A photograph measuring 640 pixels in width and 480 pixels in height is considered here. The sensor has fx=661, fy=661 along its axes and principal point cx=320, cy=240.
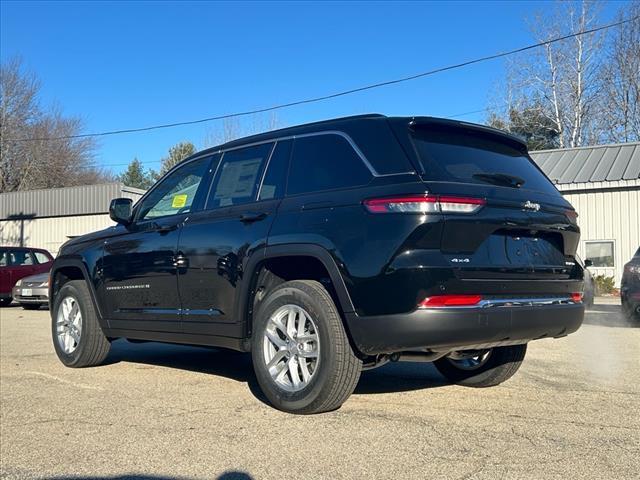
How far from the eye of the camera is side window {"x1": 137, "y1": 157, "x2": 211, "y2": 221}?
223 inches

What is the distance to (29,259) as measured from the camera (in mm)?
18062

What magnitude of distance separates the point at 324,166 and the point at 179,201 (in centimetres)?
174

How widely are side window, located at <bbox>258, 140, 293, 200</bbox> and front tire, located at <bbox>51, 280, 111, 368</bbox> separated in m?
2.61

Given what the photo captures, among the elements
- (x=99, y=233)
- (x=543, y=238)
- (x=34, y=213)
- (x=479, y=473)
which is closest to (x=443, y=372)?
(x=543, y=238)

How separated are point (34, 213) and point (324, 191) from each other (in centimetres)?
2981

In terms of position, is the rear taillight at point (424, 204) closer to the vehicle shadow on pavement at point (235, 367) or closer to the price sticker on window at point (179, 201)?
the vehicle shadow on pavement at point (235, 367)

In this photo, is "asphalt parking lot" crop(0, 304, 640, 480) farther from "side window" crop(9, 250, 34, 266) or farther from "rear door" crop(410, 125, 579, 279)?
"side window" crop(9, 250, 34, 266)

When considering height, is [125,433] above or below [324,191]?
below

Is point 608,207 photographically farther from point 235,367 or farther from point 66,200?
point 66,200

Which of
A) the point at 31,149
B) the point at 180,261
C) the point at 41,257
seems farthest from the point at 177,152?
the point at 180,261

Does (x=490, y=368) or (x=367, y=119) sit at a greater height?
(x=367, y=119)

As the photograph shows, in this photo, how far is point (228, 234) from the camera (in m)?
4.92

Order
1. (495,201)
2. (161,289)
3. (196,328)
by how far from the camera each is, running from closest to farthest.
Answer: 1. (495,201)
2. (196,328)
3. (161,289)

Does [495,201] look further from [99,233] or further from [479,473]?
[99,233]
